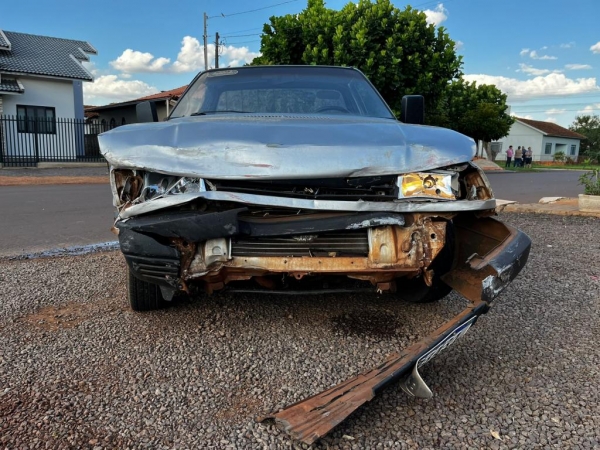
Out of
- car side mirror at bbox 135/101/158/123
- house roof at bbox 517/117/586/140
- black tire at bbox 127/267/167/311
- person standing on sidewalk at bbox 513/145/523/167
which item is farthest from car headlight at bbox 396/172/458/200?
house roof at bbox 517/117/586/140

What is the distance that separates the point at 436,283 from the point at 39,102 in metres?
23.0

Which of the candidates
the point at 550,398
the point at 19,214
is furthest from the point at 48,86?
the point at 550,398

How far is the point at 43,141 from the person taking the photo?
2098 centimetres

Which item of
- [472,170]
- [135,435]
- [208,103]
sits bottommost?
[135,435]

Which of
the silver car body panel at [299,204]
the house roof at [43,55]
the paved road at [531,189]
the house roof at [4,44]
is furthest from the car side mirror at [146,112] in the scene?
the house roof at [4,44]

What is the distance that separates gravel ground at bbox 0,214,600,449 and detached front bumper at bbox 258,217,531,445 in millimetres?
90

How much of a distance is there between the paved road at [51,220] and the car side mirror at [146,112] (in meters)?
2.41

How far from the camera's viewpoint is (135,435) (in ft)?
6.41

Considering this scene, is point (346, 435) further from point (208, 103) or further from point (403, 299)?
point (208, 103)

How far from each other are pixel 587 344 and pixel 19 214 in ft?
26.3

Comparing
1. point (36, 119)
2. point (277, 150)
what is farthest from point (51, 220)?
point (36, 119)

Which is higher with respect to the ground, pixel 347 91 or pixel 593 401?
pixel 347 91

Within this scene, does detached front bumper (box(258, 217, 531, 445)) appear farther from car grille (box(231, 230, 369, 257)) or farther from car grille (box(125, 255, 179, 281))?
car grille (box(125, 255, 179, 281))

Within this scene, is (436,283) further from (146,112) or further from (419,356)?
(146,112)
